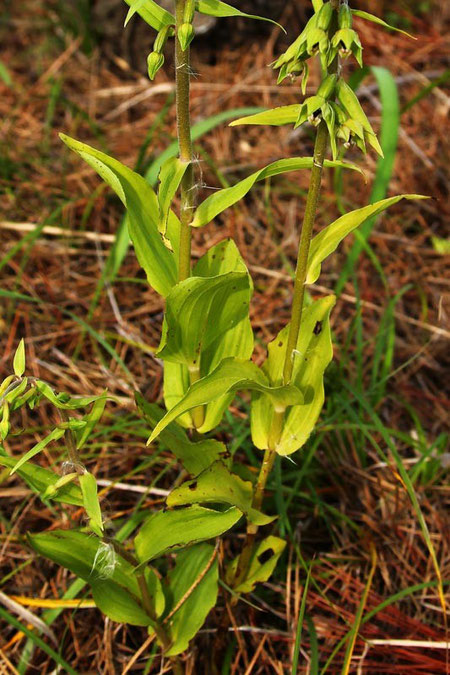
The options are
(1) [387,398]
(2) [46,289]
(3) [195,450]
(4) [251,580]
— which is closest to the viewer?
(3) [195,450]

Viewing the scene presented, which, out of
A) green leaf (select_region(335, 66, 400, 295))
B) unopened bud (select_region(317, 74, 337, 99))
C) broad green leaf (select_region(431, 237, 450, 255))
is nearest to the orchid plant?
unopened bud (select_region(317, 74, 337, 99))

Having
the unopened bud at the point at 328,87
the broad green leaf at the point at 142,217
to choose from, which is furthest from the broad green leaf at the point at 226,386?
the unopened bud at the point at 328,87

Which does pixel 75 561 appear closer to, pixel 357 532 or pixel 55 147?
pixel 357 532

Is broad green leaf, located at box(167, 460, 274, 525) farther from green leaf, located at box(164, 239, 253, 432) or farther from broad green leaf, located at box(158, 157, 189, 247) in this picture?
broad green leaf, located at box(158, 157, 189, 247)


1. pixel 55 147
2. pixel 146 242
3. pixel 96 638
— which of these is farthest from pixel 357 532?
pixel 55 147

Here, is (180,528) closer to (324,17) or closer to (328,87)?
(328,87)
